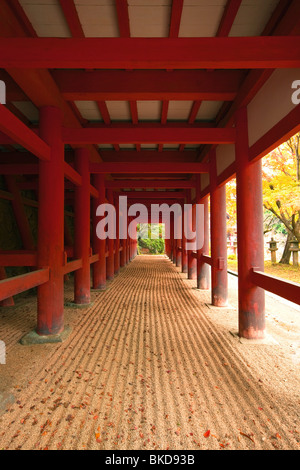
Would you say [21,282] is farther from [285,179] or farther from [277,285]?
[285,179]

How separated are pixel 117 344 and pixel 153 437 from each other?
1881 mm

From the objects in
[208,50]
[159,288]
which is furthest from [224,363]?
[159,288]

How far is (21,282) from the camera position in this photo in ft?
10.7

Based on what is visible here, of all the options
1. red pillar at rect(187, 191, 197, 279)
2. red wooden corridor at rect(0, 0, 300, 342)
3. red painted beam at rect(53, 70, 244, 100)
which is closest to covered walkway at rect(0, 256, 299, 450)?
red wooden corridor at rect(0, 0, 300, 342)

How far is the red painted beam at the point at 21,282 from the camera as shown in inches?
114

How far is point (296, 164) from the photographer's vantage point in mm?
9023

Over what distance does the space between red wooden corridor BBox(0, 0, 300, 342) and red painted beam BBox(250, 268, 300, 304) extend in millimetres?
21

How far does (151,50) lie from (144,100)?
2.12 meters

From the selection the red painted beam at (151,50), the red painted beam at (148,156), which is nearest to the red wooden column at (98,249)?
the red painted beam at (148,156)

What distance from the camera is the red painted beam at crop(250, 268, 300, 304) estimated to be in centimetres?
278

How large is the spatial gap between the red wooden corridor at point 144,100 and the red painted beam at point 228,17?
11mm

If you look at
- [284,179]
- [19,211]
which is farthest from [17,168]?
[284,179]

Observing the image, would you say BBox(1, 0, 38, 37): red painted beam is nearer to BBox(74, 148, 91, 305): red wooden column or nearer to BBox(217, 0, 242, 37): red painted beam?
BBox(217, 0, 242, 37): red painted beam

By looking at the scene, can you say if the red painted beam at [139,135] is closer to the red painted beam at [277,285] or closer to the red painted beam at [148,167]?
the red painted beam at [148,167]
